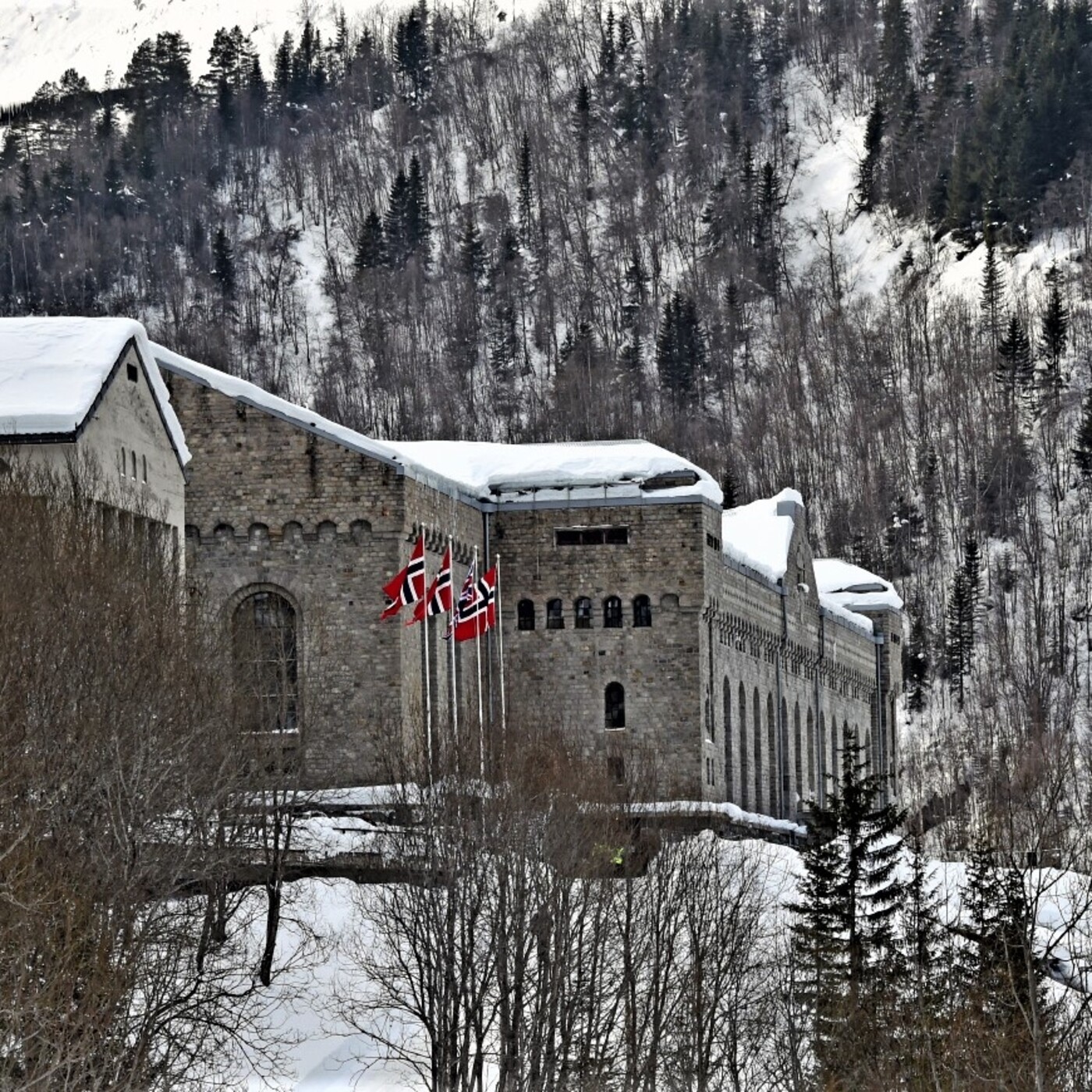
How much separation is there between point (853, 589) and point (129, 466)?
73.0 metres

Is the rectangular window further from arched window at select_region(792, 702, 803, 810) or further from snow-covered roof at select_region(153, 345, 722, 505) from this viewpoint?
arched window at select_region(792, 702, 803, 810)

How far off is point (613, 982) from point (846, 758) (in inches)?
522

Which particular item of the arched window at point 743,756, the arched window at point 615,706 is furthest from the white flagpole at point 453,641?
the arched window at point 743,756

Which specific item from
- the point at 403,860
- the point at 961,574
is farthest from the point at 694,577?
the point at 961,574

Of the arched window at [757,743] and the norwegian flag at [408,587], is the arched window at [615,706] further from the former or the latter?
the norwegian flag at [408,587]

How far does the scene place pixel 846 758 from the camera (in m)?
71.8

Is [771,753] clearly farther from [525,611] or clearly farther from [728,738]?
[525,611]

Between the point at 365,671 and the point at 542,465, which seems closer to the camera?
the point at 365,671

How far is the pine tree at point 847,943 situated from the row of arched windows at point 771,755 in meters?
19.6

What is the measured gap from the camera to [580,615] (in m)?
88.5

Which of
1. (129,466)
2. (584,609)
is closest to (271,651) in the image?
(584,609)

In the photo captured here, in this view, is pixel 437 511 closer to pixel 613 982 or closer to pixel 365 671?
pixel 365 671

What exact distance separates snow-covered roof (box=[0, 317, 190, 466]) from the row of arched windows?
3156 centimetres

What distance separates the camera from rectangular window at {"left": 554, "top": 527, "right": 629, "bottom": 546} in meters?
88.8
